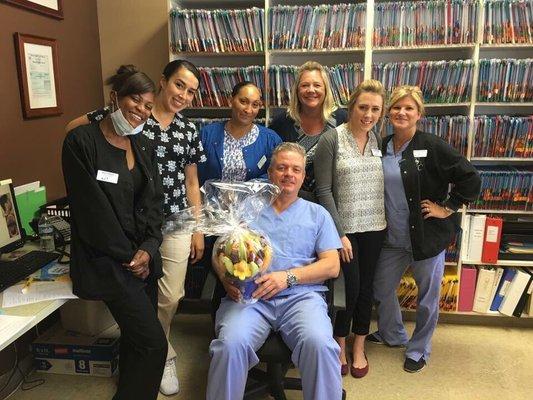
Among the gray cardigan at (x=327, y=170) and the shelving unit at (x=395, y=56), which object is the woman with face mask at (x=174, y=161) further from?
the shelving unit at (x=395, y=56)

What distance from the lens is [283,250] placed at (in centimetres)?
196

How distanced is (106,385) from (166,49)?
7.33 ft

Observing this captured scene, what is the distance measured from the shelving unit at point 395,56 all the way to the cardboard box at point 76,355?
5.40 ft

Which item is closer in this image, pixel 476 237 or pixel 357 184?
pixel 357 184

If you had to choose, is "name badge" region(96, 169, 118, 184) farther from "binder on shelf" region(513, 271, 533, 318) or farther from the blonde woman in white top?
"binder on shelf" region(513, 271, 533, 318)

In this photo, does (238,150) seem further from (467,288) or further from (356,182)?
(467,288)

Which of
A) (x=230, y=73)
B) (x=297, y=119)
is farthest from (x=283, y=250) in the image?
(x=230, y=73)

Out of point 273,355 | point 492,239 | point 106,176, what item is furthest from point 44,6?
point 492,239

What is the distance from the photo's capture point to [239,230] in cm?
183

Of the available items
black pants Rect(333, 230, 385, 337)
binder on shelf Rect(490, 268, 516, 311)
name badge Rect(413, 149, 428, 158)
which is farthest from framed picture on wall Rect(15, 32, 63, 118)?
binder on shelf Rect(490, 268, 516, 311)

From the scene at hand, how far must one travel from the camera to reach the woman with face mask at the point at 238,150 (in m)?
2.29

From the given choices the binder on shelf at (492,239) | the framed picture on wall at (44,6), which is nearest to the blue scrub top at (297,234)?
the binder on shelf at (492,239)

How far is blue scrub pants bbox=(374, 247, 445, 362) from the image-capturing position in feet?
7.70

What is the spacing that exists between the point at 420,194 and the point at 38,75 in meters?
2.23
